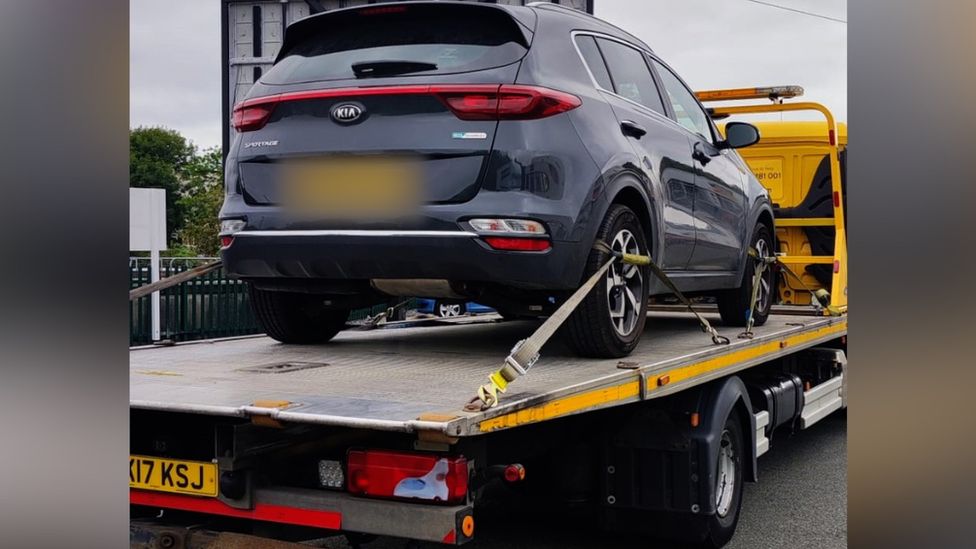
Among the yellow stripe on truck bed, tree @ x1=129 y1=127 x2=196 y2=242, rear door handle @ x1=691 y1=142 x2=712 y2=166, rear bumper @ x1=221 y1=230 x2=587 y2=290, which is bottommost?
the yellow stripe on truck bed

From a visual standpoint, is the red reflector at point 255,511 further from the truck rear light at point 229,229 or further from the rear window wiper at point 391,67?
the rear window wiper at point 391,67

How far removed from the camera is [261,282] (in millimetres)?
4480

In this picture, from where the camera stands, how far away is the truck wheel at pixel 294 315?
479 centimetres

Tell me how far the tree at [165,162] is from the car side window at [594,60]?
1094 inches

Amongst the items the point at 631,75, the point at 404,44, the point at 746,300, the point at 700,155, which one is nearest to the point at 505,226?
the point at 404,44

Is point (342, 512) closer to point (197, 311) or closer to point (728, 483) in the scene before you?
point (728, 483)

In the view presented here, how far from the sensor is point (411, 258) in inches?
154

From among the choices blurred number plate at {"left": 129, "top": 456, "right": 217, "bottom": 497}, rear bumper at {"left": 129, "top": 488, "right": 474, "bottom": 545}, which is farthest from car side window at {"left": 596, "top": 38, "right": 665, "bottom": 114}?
blurred number plate at {"left": 129, "top": 456, "right": 217, "bottom": 497}

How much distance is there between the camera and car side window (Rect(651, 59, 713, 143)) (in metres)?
5.62

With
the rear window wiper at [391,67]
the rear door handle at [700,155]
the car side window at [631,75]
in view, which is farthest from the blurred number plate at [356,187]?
the rear door handle at [700,155]

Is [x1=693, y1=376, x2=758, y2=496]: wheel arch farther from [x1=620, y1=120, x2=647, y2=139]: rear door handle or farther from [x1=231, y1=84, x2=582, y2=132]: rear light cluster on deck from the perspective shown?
[x1=231, y1=84, x2=582, y2=132]: rear light cluster on deck

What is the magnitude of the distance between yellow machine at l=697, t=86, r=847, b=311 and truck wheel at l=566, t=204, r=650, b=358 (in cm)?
374

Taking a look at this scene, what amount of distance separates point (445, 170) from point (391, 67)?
1.66 feet
